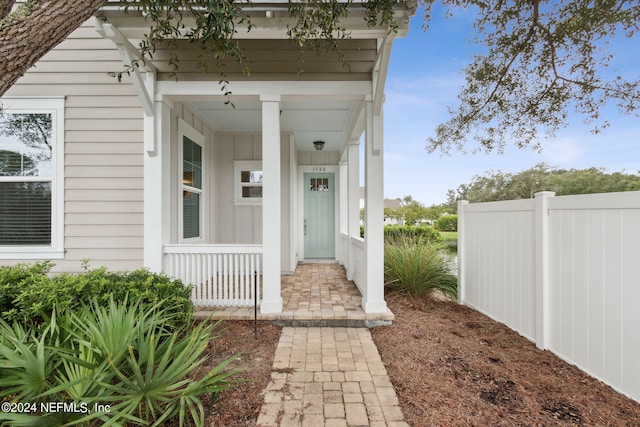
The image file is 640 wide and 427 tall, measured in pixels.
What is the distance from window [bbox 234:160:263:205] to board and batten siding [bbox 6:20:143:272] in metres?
2.31

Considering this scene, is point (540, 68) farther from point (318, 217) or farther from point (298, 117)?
point (318, 217)

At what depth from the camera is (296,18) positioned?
9.45ft

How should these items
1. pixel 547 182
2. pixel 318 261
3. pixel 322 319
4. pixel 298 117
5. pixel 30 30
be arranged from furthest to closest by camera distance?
pixel 547 182 → pixel 318 261 → pixel 298 117 → pixel 322 319 → pixel 30 30

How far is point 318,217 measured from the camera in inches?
295

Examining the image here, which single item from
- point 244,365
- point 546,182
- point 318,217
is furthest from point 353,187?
point 546,182

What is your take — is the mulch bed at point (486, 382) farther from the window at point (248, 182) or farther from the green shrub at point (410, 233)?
the window at point (248, 182)

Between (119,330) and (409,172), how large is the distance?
15.1 m

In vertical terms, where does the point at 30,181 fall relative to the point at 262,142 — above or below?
below

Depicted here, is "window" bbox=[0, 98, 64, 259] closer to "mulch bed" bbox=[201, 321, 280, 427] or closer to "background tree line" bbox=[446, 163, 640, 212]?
"mulch bed" bbox=[201, 321, 280, 427]

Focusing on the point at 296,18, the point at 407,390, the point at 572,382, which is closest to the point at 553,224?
the point at 572,382

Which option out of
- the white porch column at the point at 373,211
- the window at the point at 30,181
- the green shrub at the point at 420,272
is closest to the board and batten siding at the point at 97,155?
the window at the point at 30,181

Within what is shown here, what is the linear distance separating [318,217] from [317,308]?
3.97 meters

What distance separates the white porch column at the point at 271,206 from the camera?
350cm

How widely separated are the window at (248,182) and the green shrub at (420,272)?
2.79 metres
